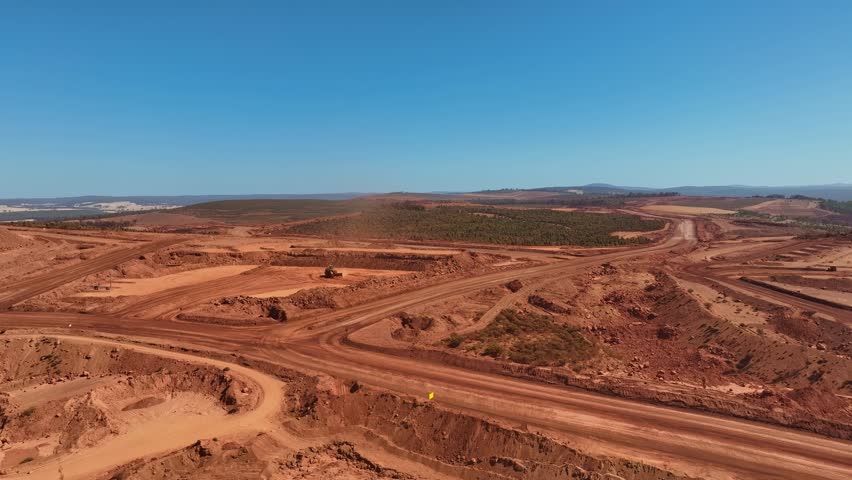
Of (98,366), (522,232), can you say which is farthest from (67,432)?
(522,232)

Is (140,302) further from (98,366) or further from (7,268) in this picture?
(7,268)

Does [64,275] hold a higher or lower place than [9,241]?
lower

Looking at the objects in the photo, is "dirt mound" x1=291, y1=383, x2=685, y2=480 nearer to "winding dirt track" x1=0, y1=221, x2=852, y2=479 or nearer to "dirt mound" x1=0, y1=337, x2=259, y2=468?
"winding dirt track" x1=0, y1=221, x2=852, y2=479

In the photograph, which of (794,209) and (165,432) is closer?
(165,432)

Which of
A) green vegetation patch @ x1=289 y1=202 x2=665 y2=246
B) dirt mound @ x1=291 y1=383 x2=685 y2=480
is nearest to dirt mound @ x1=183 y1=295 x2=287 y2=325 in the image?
dirt mound @ x1=291 y1=383 x2=685 y2=480

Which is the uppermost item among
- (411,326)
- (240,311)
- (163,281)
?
(163,281)

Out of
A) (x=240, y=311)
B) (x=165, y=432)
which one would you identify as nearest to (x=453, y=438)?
(x=165, y=432)

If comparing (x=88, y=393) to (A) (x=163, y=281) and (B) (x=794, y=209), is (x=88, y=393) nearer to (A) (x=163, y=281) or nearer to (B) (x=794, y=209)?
(A) (x=163, y=281)
